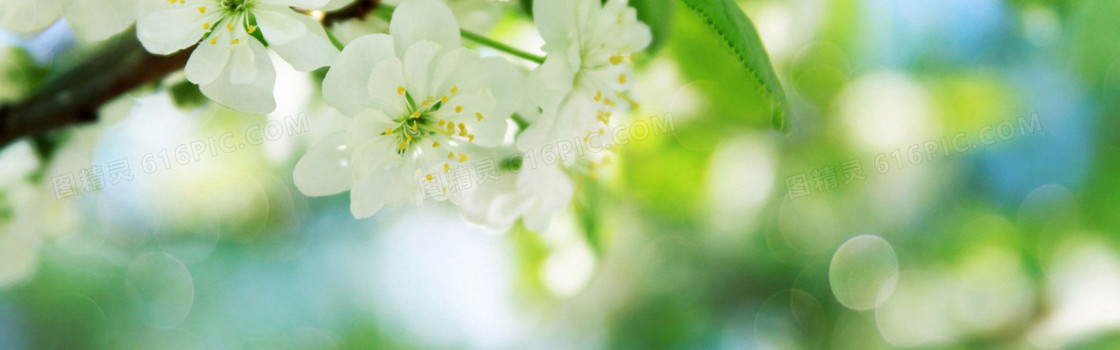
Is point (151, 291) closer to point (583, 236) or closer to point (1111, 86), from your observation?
point (583, 236)

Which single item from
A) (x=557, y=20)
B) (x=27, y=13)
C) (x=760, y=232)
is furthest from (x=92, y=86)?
(x=760, y=232)

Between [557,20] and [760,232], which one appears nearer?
[557,20]

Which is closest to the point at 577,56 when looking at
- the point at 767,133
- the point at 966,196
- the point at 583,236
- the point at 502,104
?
the point at 502,104

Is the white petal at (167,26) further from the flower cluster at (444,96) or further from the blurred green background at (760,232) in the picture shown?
the blurred green background at (760,232)

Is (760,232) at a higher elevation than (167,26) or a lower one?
lower

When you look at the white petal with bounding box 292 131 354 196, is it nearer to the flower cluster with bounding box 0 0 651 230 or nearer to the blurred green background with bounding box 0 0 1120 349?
the flower cluster with bounding box 0 0 651 230

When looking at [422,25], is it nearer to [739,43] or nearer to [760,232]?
[739,43]

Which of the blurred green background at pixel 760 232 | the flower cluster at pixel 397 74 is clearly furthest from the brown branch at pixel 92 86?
the blurred green background at pixel 760 232

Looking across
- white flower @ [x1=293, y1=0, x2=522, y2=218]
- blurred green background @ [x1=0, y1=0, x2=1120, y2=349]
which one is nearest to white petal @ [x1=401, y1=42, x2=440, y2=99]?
white flower @ [x1=293, y1=0, x2=522, y2=218]
